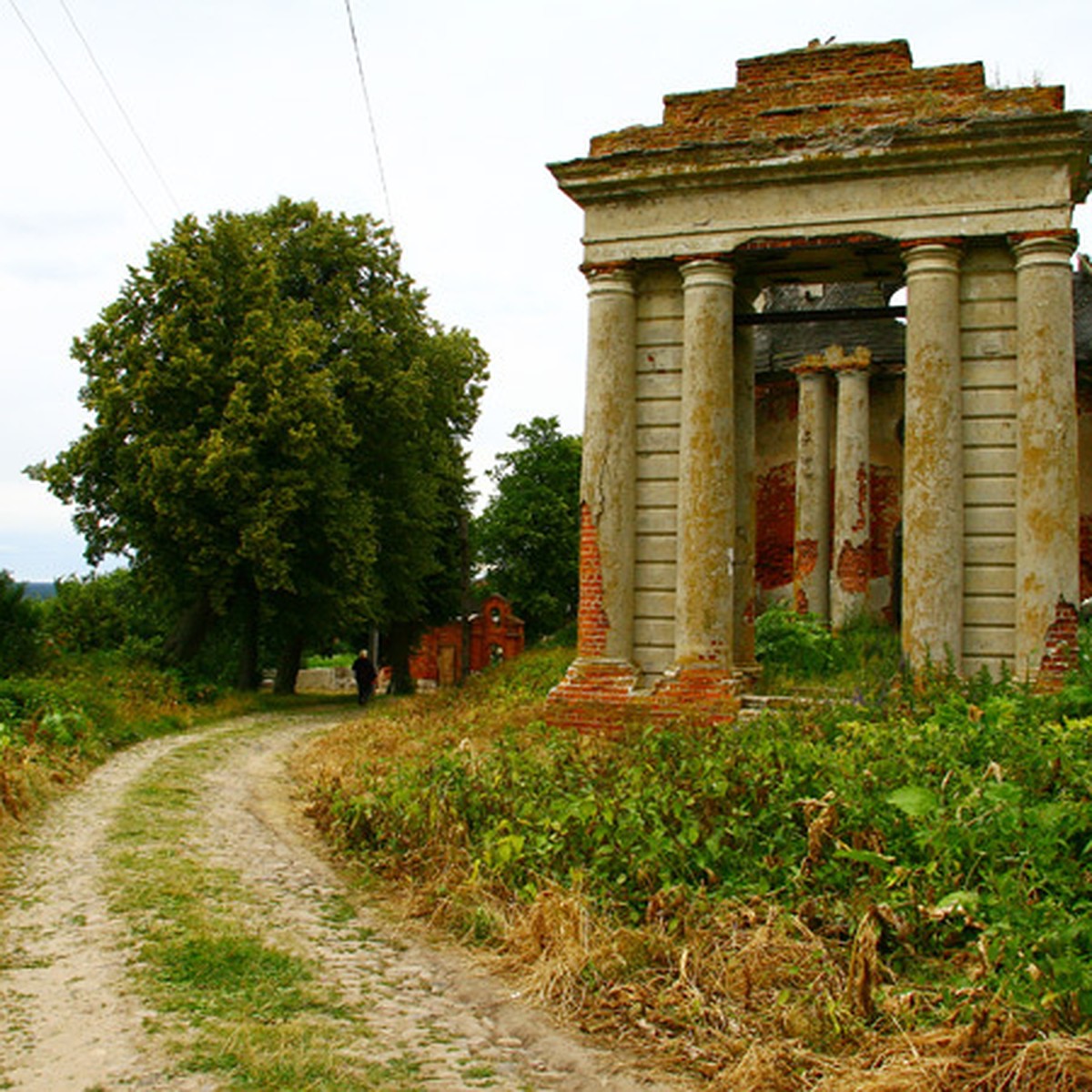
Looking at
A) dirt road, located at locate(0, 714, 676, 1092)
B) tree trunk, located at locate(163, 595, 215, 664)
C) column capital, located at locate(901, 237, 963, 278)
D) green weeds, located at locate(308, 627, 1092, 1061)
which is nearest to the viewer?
dirt road, located at locate(0, 714, 676, 1092)

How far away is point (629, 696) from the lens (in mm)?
11750

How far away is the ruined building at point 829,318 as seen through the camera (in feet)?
36.5

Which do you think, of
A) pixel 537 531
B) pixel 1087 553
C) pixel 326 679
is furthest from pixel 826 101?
pixel 326 679

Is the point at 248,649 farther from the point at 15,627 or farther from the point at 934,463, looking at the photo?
the point at 934,463

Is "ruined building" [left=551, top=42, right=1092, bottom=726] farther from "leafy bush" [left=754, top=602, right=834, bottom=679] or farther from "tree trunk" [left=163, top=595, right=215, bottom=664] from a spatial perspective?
"tree trunk" [left=163, top=595, right=215, bottom=664]

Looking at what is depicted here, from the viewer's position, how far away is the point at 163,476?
21859 mm

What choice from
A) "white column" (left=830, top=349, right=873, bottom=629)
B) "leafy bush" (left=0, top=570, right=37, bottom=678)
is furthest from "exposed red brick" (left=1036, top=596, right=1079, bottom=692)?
"leafy bush" (left=0, top=570, right=37, bottom=678)

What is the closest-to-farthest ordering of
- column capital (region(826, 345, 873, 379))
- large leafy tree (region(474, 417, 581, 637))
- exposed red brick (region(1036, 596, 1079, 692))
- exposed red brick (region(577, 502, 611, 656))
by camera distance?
exposed red brick (region(1036, 596, 1079, 692)) < exposed red brick (region(577, 502, 611, 656)) < column capital (region(826, 345, 873, 379)) < large leafy tree (region(474, 417, 581, 637))

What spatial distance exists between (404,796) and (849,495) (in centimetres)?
1511

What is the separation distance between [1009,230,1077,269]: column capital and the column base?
499 centimetres

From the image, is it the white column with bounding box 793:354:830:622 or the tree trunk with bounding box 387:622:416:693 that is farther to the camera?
the tree trunk with bounding box 387:622:416:693

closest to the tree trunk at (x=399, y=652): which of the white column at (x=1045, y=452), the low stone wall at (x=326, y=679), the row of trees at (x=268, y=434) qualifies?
the row of trees at (x=268, y=434)

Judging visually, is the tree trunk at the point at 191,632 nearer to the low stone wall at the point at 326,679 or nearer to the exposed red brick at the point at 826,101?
the exposed red brick at the point at 826,101

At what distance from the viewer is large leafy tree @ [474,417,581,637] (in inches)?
1746
